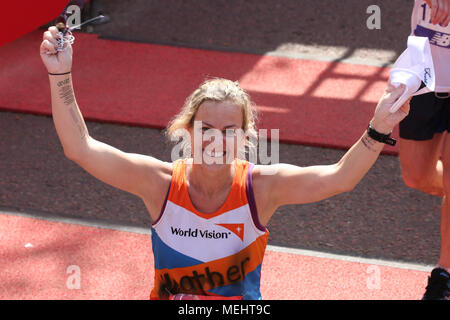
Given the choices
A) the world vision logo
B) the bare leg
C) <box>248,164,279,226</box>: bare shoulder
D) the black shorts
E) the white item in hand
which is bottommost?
the bare leg

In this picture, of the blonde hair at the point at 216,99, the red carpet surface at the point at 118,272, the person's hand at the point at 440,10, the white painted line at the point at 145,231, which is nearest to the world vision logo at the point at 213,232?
the blonde hair at the point at 216,99

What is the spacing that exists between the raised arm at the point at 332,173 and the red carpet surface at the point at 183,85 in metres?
3.22

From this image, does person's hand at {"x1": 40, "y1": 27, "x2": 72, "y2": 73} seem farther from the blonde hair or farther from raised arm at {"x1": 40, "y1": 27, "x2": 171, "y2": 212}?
the blonde hair

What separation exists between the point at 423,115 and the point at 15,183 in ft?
9.77

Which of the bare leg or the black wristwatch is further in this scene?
the bare leg

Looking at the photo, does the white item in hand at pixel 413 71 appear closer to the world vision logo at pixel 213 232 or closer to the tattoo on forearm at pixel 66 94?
the world vision logo at pixel 213 232

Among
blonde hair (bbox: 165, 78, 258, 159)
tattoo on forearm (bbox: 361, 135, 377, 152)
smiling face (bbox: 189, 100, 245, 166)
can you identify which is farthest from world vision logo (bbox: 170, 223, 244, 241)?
tattoo on forearm (bbox: 361, 135, 377, 152)

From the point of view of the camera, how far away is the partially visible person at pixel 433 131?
154 inches

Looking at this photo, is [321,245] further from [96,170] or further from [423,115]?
[96,170]

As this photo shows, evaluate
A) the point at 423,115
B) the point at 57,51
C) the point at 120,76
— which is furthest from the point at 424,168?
the point at 120,76

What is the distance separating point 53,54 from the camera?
8.18ft

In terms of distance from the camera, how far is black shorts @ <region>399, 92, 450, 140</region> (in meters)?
3.99

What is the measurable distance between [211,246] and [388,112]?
0.86 metres

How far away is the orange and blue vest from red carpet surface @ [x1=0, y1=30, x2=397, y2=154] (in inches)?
130
